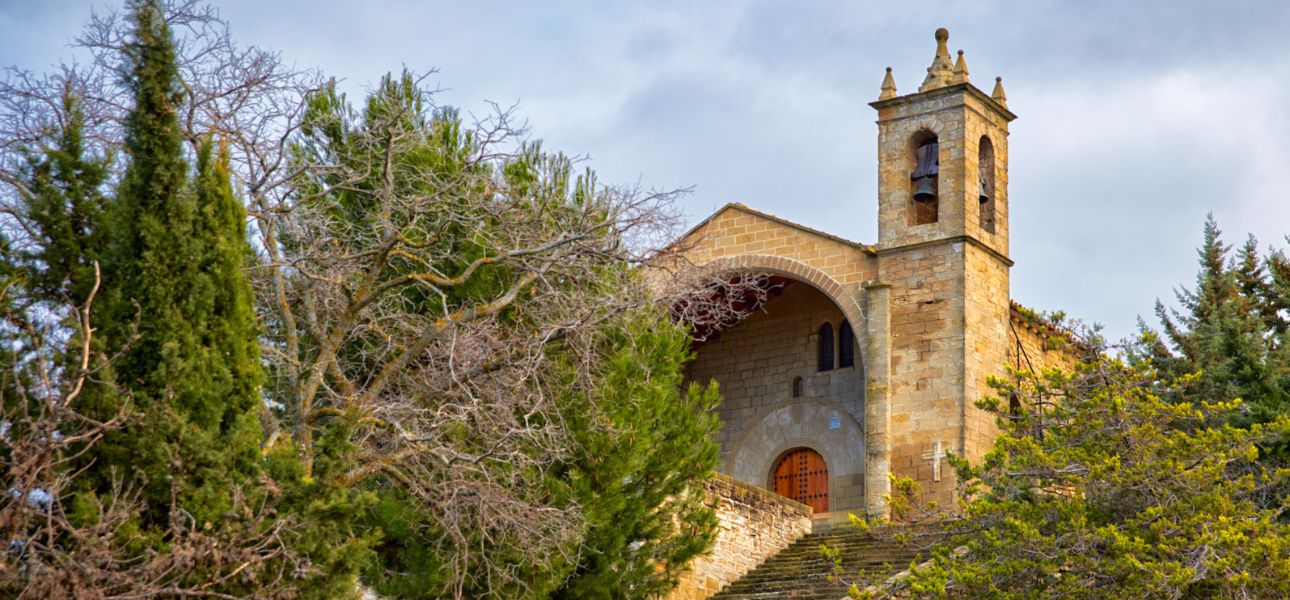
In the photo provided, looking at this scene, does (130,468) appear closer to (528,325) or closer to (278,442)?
(278,442)

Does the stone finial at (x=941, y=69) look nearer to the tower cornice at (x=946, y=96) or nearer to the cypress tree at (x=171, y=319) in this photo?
the tower cornice at (x=946, y=96)

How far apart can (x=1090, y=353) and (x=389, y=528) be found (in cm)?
740

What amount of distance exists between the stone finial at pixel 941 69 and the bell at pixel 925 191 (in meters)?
1.26

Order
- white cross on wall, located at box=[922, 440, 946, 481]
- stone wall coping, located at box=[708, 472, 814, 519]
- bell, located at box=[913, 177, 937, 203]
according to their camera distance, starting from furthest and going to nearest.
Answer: bell, located at box=[913, 177, 937, 203] < white cross on wall, located at box=[922, 440, 946, 481] < stone wall coping, located at box=[708, 472, 814, 519]

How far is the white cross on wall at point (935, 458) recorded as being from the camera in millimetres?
21344

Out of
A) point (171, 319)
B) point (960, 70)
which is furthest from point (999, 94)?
point (171, 319)

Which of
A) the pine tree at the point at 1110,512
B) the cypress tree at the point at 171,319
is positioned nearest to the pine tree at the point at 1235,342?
the pine tree at the point at 1110,512

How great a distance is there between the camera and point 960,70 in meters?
23.1

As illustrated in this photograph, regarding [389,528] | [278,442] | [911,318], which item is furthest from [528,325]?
[911,318]

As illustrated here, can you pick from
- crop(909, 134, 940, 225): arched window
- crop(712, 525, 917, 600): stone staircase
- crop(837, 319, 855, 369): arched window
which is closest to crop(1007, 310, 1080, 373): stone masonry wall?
crop(909, 134, 940, 225): arched window

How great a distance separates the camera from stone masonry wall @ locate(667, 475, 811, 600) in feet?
65.2

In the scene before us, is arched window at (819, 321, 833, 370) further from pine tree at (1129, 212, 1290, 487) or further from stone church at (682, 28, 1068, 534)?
pine tree at (1129, 212, 1290, 487)

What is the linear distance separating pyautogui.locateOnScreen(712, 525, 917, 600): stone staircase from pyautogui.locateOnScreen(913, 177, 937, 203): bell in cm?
467

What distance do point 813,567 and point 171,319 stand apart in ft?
37.5
